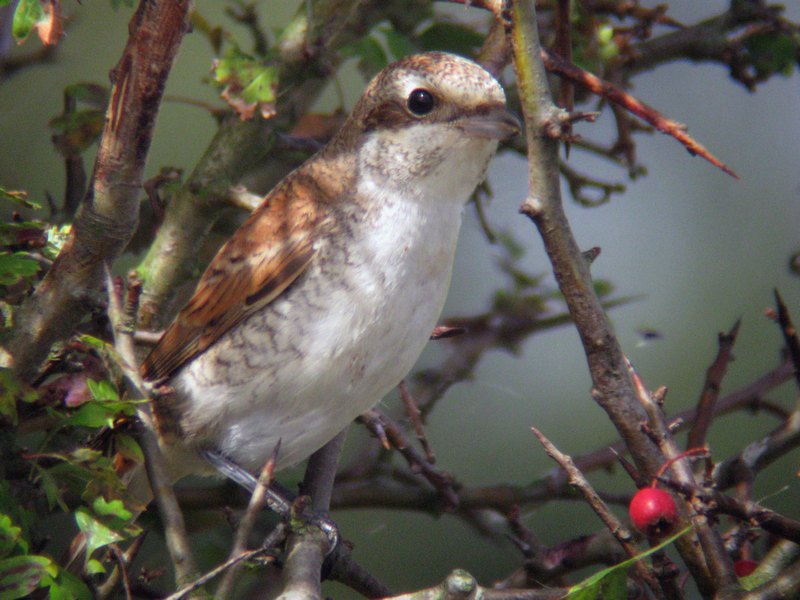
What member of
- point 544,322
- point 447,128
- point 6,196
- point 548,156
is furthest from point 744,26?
point 6,196

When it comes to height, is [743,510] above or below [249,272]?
below

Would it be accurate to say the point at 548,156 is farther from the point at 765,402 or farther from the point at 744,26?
the point at 744,26

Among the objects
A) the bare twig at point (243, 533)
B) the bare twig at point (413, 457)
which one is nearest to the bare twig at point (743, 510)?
the bare twig at point (243, 533)

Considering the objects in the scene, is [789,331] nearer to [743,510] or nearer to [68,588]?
[743,510]

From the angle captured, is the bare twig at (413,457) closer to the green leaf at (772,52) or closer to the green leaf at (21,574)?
the green leaf at (21,574)

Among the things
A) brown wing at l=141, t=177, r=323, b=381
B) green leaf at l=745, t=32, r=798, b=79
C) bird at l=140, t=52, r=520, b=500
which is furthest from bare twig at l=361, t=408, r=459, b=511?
green leaf at l=745, t=32, r=798, b=79

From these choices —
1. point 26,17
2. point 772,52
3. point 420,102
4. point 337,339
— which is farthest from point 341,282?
point 772,52

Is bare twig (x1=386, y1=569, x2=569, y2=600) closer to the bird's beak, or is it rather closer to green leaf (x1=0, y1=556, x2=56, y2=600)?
green leaf (x1=0, y1=556, x2=56, y2=600)
